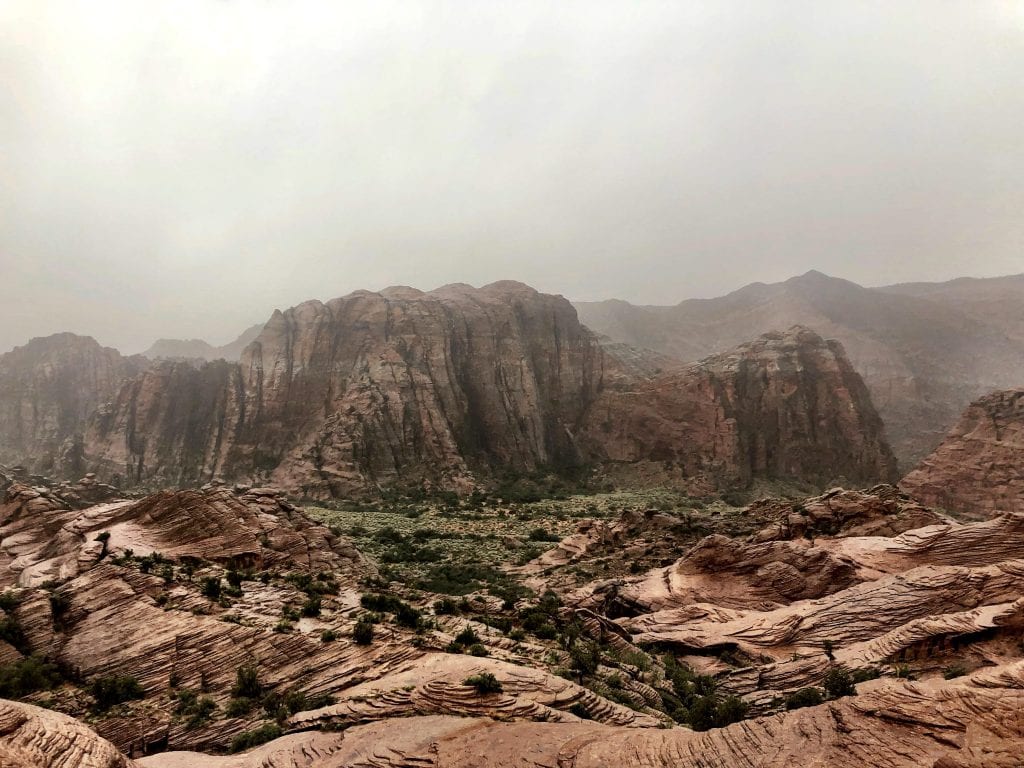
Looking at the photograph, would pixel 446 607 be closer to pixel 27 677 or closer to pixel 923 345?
pixel 27 677

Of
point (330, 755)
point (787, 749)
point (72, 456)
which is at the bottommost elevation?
point (72, 456)

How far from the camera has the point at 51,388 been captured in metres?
140

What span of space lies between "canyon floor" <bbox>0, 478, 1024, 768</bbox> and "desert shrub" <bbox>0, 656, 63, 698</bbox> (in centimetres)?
7

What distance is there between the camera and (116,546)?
25812 millimetres

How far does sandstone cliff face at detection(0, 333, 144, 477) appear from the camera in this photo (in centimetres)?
12681

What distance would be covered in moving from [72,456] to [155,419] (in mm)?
13997

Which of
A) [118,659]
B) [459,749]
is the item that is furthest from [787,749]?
[118,659]

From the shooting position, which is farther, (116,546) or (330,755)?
(116,546)

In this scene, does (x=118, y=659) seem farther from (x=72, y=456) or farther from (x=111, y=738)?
(x=72, y=456)

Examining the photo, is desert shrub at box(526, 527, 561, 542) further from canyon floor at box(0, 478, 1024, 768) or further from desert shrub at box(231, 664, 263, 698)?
desert shrub at box(231, 664, 263, 698)

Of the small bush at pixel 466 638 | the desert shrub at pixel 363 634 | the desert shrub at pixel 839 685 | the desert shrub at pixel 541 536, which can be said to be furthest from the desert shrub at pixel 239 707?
the desert shrub at pixel 541 536

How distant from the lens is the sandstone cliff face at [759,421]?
84.8 meters

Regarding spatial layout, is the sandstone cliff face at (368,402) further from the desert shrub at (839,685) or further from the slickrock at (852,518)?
the desert shrub at (839,685)

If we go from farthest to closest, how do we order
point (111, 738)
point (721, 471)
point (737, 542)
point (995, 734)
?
point (721, 471) → point (737, 542) → point (111, 738) → point (995, 734)
